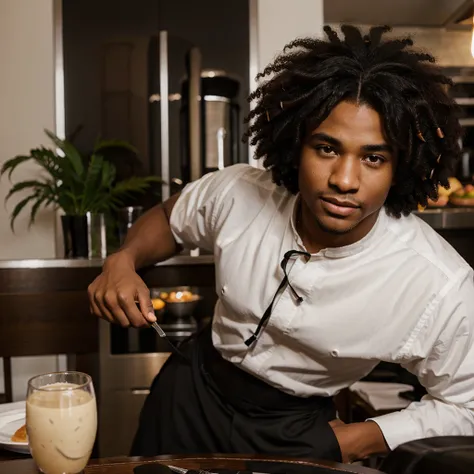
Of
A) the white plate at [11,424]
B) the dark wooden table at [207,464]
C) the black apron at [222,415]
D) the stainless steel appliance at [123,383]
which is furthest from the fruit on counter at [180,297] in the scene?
the dark wooden table at [207,464]

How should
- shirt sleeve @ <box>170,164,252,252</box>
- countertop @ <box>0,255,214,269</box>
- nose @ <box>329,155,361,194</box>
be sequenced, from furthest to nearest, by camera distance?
1. countertop @ <box>0,255,214,269</box>
2. shirt sleeve @ <box>170,164,252,252</box>
3. nose @ <box>329,155,361,194</box>

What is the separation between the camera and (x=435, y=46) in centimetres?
530

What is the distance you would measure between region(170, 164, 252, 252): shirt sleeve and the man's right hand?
0.21 metres

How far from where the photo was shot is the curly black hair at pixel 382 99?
122cm

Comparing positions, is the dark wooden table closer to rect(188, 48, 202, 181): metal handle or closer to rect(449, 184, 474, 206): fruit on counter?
rect(188, 48, 202, 181): metal handle

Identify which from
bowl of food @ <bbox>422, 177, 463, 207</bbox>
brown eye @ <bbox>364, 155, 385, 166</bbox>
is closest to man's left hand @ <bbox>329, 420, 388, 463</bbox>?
brown eye @ <bbox>364, 155, 385, 166</bbox>

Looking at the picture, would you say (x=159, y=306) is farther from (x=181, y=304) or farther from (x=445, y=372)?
(x=445, y=372)

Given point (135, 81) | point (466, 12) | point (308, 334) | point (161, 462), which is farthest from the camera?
point (466, 12)

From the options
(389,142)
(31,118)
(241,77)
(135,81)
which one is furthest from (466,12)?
(389,142)

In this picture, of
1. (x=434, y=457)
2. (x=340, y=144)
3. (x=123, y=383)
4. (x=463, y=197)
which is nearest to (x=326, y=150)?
(x=340, y=144)

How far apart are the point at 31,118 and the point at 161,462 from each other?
2.74m

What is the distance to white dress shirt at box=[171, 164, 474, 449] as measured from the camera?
128cm

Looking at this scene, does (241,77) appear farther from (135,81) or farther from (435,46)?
(435,46)

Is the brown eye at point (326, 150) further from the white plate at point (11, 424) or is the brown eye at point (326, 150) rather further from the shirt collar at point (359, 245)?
the white plate at point (11, 424)
